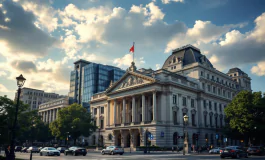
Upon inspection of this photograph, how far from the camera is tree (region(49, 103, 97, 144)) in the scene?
226ft

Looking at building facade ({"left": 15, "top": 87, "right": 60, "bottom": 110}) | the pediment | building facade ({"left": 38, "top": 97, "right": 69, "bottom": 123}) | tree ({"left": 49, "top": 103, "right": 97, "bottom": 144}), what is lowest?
tree ({"left": 49, "top": 103, "right": 97, "bottom": 144})

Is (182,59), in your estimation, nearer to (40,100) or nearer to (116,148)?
(116,148)

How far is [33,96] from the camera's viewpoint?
167 metres

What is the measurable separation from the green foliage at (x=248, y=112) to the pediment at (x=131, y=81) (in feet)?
71.2

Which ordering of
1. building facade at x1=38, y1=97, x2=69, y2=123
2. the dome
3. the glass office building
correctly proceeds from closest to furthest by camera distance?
the dome, building facade at x1=38, y1=97, x2=69, y2=123, the glass office building

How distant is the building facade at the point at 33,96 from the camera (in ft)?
533

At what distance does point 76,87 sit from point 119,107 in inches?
2369

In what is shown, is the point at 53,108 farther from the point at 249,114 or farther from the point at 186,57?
the point at 249,114

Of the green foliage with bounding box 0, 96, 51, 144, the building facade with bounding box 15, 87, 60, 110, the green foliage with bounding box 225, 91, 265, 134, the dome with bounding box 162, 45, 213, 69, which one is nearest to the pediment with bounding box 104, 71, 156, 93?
the dome with bounding box 162, 45, 213, 69

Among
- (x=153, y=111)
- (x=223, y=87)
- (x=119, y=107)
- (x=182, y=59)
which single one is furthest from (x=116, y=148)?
(x=223, y=87)

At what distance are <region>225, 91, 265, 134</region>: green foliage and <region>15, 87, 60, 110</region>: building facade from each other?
451 ft

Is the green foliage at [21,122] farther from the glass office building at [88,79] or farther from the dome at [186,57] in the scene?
the dome at [186,57]

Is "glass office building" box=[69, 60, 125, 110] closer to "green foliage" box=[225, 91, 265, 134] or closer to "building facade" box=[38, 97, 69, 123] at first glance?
"building facade" box=[38, 97, 69, 123]

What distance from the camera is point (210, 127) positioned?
77.0 meters
